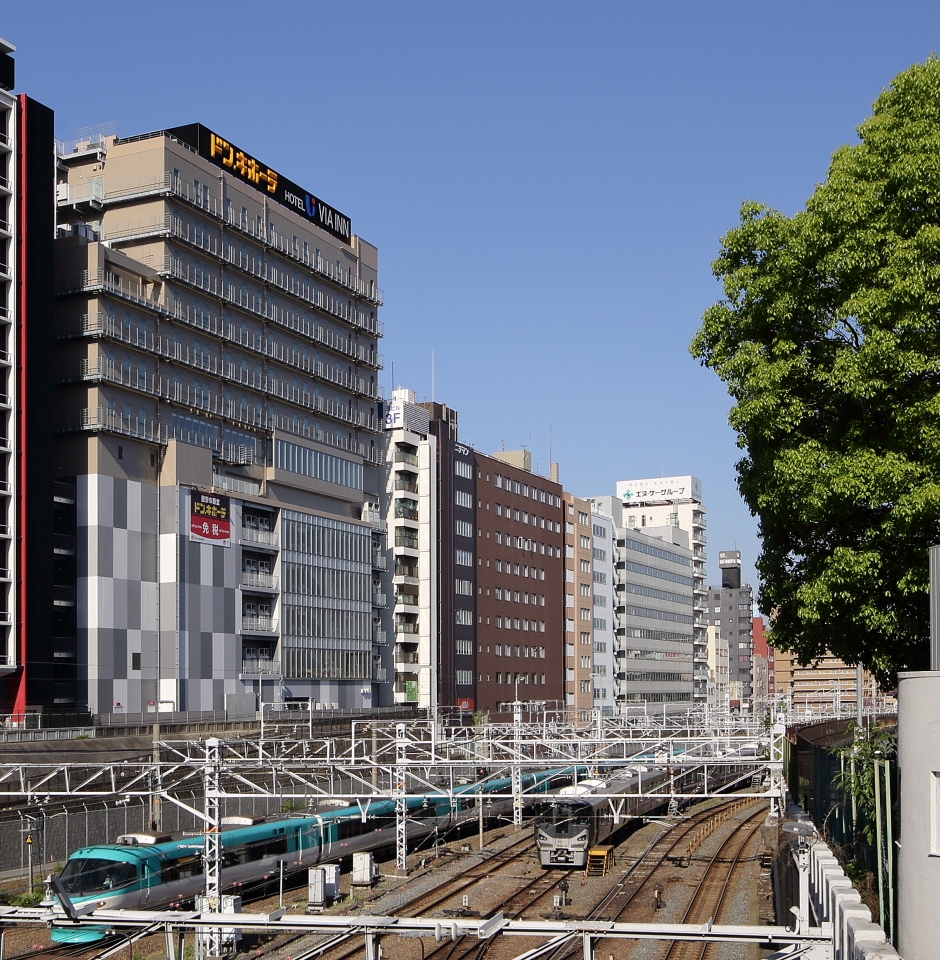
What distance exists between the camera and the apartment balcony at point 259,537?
82.2 m

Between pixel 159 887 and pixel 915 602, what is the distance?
24300 millimetres

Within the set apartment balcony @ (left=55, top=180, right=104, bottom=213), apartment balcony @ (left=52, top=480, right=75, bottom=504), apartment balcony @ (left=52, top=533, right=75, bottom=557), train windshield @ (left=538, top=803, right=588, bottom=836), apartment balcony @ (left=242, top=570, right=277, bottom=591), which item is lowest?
train windshield @ (left=538, top=803, right=588, bottom=836)

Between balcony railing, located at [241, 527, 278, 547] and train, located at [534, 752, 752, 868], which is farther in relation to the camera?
balcony railing, located at [241, 527, 278, 547]

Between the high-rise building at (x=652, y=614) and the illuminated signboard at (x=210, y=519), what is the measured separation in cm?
7287

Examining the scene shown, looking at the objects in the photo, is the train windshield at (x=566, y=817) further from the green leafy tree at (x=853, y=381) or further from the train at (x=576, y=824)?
the green leafy tree at (x=853, y=381)

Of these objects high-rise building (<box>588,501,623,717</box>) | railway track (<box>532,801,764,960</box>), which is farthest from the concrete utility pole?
high-rise building (<box>588,501,623,717</box>)

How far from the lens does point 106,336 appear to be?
72.7 metres

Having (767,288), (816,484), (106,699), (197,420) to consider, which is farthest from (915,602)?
(197,420)

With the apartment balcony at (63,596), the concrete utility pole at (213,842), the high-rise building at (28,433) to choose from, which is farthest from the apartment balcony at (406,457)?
the concrete utility pole at (213,842)

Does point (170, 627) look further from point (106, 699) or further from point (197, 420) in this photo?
point (197, 420)

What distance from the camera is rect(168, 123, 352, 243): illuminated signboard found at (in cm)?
8288

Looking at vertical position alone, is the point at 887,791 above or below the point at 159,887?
above

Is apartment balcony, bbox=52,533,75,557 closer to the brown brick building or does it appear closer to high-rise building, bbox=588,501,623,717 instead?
the brown brick building

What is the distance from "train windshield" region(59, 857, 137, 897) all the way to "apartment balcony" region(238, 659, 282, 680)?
A: 147 ft
